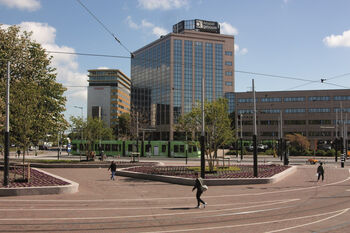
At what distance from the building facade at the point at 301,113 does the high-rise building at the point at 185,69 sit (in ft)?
59.2

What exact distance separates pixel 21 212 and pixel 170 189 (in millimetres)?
8929

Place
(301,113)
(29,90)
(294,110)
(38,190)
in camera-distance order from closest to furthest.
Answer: (38,190) → (29,90) → (301,113) → (294,110)

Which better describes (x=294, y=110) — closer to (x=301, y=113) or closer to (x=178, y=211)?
(x=301, y=113)

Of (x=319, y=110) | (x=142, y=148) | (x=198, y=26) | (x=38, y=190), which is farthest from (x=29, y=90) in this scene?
(x=198, y=26)

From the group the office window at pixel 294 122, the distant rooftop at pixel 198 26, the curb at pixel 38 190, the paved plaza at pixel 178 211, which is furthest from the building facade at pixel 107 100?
the paved plaza at pixel 178 211

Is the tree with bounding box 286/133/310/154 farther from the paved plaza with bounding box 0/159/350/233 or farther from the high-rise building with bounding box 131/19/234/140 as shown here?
the paved plaza with bounding box 0/159/350/233

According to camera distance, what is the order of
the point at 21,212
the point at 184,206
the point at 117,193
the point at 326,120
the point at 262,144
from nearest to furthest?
the point at 21,212
the point at 184,206
the point at 117,193
the point at 262,144
the point at 326,120

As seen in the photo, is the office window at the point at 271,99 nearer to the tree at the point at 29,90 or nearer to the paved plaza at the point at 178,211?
the tree at the point at 29,90

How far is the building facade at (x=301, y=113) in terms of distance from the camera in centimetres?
9425

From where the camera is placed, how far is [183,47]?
113 meters

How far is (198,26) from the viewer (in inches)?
4791

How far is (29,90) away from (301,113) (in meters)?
87.5

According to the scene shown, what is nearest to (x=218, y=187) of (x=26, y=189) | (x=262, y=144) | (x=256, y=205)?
(x=256, y=205)

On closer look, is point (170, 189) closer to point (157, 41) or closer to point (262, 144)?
point (262, 144)
